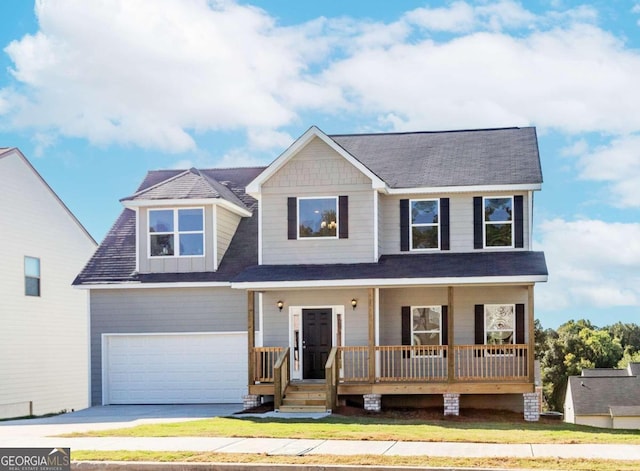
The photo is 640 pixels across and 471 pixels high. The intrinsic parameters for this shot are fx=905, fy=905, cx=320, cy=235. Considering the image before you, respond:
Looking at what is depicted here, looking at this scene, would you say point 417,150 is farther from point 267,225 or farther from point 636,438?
point 636,438

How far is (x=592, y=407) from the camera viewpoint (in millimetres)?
38906

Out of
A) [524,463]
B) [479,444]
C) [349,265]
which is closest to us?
[524,463]

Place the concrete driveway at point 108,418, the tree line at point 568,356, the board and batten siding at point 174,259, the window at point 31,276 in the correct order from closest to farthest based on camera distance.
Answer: the concrete driveway at point 108,418 < the board and batten siding at point 174,259 < the window at point 31,276 < the tree line at point 568,356

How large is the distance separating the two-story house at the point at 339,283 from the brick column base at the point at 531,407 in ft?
0.11

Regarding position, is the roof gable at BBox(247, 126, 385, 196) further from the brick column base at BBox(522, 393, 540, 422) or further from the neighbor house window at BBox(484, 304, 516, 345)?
the brick column base at BBox(522, 393, 540, 422)

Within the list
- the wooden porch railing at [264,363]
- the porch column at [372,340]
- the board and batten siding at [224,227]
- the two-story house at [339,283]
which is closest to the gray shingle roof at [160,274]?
the two-story house at [339,283]

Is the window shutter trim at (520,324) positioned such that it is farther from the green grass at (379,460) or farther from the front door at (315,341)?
the green grass at (379,460)

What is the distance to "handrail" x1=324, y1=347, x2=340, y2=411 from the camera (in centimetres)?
2173

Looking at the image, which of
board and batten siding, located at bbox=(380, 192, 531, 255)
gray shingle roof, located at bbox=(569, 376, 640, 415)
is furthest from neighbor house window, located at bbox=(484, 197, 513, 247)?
gray shingle roof, located at bbox=(569, 376, 640, 415)

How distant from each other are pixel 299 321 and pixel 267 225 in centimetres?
274

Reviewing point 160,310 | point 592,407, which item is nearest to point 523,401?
point 160,310

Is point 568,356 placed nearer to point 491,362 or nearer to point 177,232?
point 491,362

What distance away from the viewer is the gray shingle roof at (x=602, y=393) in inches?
1528

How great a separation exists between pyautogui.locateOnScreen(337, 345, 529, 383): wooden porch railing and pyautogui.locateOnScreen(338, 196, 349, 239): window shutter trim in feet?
10.3
